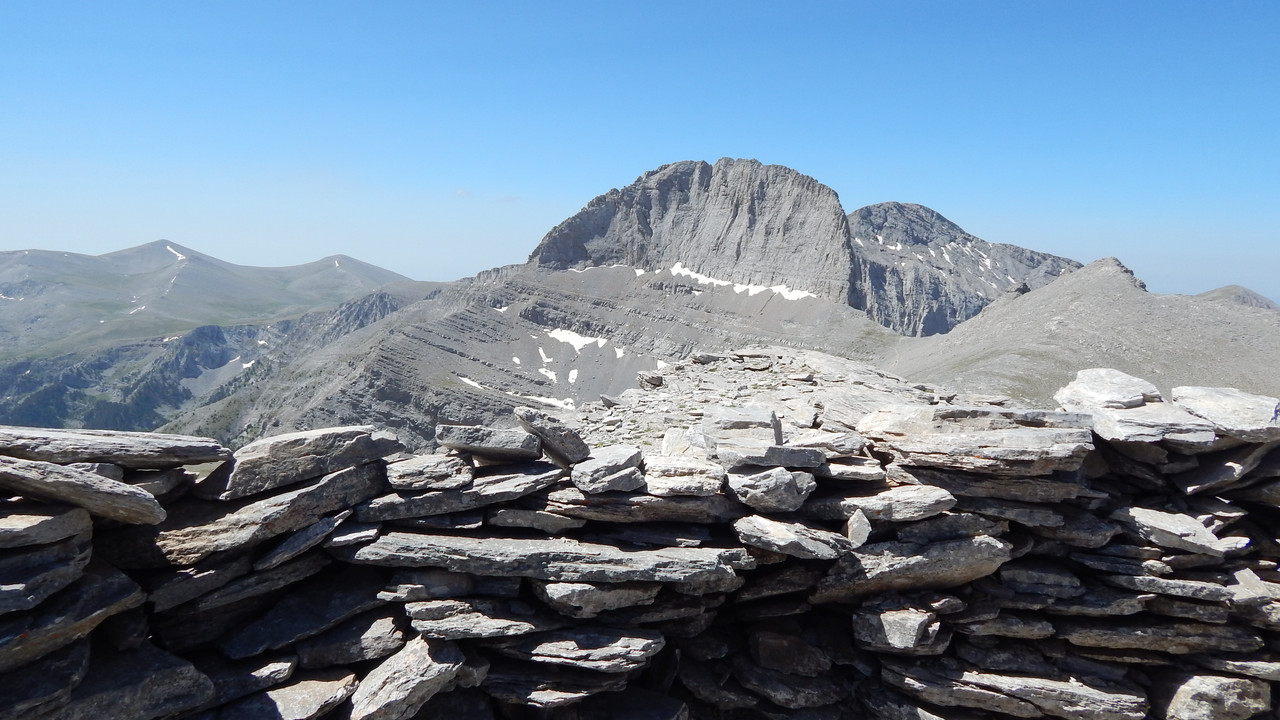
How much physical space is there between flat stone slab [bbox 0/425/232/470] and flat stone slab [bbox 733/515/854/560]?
32.8ft

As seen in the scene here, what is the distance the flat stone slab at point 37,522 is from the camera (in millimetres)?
8992

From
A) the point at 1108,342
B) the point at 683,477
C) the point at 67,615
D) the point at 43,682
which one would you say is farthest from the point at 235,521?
the point at 1108,342

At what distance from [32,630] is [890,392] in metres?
25.5

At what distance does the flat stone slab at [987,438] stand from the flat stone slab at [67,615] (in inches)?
588

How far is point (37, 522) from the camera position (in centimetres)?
923

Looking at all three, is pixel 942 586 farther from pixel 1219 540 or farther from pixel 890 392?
pixel 890 392

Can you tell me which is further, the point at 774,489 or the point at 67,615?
the point at 774,489

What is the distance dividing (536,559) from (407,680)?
2.92 m

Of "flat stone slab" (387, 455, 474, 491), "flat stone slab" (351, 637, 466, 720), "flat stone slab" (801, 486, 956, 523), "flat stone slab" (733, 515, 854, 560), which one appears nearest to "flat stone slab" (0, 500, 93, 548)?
"flat stone slab" (387, 455, 474, 491)

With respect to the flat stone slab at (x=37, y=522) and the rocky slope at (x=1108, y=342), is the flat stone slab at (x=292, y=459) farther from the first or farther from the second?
the rocky slope at (x=1108, y=342)

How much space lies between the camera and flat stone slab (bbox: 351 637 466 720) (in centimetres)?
1078

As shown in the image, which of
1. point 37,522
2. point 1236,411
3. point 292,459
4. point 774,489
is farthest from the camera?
point 1236,411

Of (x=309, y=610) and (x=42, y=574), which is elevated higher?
(x=42, y=574)

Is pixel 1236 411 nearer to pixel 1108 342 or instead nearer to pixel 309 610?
pixel 309 610
